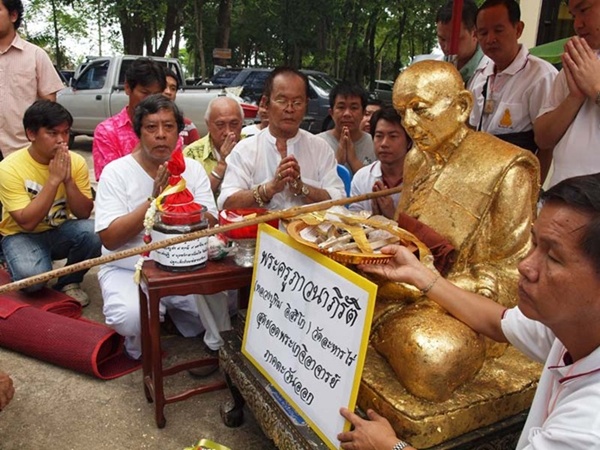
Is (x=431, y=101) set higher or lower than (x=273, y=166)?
higher

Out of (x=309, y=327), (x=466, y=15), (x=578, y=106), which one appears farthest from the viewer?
(x=466, y=15)

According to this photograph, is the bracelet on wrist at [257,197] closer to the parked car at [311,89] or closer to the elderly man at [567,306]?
the elderly man at [567,306]

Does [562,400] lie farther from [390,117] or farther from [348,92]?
[348,92]

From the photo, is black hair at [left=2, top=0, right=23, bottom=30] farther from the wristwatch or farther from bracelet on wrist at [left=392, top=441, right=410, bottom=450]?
bracelet on wrist at [left=392, top=441, right=410, bottom=450]

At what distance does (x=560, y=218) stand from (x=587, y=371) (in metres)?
0.33

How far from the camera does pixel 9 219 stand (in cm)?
348

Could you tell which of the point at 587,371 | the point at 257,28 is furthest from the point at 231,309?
the point at 257,28

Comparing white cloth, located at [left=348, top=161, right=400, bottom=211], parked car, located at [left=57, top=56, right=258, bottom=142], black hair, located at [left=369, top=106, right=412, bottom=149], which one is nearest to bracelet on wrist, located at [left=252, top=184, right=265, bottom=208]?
white cloth, located at [left=348, top=161, right=400, bottom=211]

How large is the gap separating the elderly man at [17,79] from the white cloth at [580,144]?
11.3ft

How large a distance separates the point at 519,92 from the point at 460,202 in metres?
1.16

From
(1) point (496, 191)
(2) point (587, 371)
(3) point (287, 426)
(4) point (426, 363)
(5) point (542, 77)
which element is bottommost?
(3) point (287, 426)

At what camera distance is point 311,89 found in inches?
424

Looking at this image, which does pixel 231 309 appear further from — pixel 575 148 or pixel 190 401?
pixel 575 148

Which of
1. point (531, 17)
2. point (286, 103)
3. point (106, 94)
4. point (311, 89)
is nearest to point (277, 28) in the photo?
point (311, 89)
